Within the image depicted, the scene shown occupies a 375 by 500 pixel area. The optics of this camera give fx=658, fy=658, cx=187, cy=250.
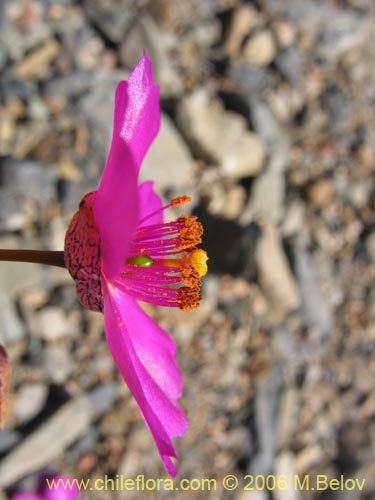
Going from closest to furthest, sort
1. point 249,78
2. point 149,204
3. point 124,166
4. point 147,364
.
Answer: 1. point 124,166
2. point 147,364
3. point 149,204
4. point 249,78

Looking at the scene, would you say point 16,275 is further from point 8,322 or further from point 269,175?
point 269,175

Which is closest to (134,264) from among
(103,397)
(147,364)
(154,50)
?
(147,364)

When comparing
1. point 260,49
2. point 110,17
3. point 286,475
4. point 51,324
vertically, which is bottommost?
point 286,475

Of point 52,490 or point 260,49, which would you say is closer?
point 52,490

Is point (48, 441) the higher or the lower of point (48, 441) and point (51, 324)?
the lower

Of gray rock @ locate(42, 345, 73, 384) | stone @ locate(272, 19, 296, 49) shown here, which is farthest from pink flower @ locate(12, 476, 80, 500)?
stone @ locate(272, 19, 296, 49)

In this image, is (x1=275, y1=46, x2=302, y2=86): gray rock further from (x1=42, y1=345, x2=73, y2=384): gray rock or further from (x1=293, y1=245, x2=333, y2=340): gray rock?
(x1=42, y1=345, x2=73, y2=384): gray rock

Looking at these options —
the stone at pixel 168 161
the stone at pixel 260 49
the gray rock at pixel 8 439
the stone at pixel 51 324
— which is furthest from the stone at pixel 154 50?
the gray rock at pixel 8 439

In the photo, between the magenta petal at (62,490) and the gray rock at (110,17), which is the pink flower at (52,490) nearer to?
the magenta petal at (62,490)
